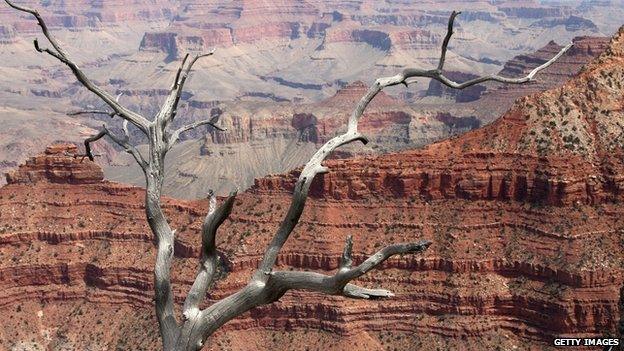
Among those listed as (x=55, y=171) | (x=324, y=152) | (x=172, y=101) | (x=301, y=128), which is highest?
(x=301, y=128)

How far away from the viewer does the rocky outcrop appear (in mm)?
78562

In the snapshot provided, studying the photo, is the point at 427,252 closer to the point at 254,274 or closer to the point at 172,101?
the point at 172,101

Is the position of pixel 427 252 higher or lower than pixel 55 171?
lower

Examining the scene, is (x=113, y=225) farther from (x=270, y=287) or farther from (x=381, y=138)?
(x=381, y=138)

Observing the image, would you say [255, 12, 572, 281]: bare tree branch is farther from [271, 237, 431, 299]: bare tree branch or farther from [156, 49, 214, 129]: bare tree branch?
[156, 49, 214, 129]: bare tree branch

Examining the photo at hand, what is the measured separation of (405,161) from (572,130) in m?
14.6

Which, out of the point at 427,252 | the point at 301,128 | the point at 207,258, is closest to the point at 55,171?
the point at 427,252

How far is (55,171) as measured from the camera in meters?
78.8

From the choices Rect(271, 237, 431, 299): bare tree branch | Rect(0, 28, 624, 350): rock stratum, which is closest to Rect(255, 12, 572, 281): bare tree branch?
Rect(271, 237, 431, 299): bare tree branch

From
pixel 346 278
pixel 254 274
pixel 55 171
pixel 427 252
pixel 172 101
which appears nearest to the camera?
pixel 346 278

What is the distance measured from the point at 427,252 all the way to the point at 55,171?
39298 millimetres

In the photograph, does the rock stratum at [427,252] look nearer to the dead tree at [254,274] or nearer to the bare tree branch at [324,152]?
the bare tree branch at [324,152]

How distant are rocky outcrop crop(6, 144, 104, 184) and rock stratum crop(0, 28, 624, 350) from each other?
5477mm

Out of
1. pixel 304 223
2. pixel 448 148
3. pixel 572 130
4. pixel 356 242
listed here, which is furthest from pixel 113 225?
pixel 572 130
